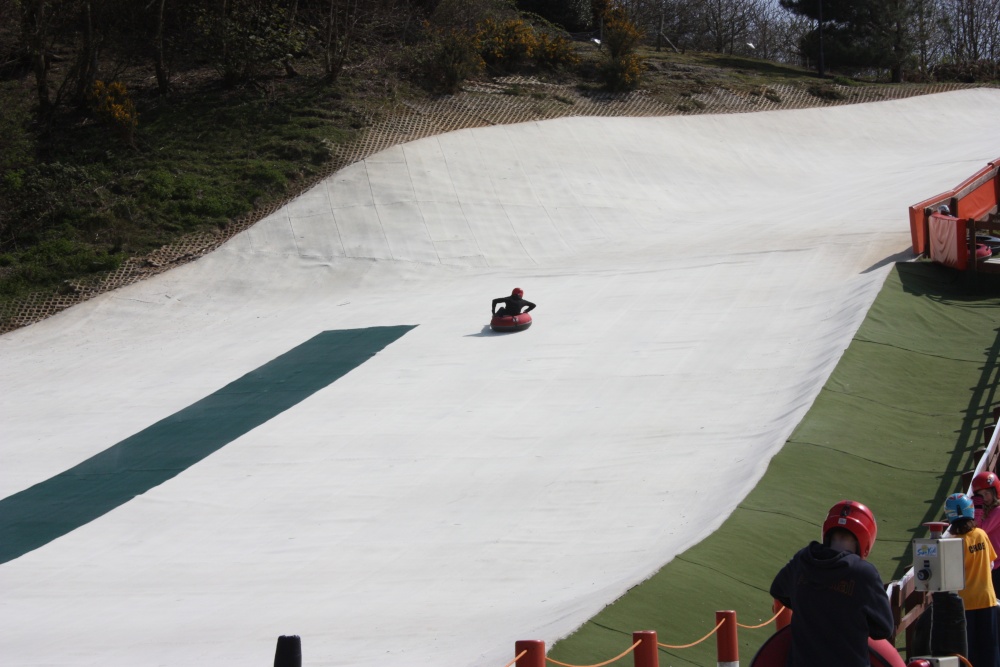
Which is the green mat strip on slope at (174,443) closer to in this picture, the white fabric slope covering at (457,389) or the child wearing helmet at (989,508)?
the white fabric slope covering at (457,389)

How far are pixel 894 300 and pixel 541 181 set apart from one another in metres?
12.7

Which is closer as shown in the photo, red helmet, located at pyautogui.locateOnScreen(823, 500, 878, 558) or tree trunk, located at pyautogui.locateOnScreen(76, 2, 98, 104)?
red helmet, located at pyautogui.locateOnScreen(823, 500, 878, 558)

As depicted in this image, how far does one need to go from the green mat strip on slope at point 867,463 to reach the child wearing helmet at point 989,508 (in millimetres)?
1713

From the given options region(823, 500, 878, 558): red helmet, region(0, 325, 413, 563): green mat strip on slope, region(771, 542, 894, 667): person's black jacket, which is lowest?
region(0, 325, 413, 563): green mat strip on slope

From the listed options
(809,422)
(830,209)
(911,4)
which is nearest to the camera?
(809,422)

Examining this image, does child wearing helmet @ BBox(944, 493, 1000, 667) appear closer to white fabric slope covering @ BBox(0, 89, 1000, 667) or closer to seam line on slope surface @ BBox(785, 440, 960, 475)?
white fabric slope covering @ BBox(0, 89, 1000, 667)

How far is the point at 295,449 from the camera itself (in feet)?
47.1

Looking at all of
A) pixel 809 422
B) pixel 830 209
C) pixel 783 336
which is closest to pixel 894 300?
pixel 783 336

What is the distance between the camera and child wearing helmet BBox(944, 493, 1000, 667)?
5.78m

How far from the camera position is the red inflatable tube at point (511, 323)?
1839 centimetres

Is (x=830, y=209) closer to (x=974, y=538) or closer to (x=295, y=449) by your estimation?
(x=295, y=449)

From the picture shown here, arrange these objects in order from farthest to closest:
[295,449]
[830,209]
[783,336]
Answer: [830,209] < [783,336] < [295,449]

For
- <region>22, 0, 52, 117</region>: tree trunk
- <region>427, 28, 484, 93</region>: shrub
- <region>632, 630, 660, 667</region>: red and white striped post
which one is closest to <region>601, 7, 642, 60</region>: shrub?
<region>427, 28, 484, 93</region>: shrub

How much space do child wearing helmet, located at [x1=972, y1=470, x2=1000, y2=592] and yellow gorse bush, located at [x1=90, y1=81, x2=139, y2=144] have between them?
26.1 metres
